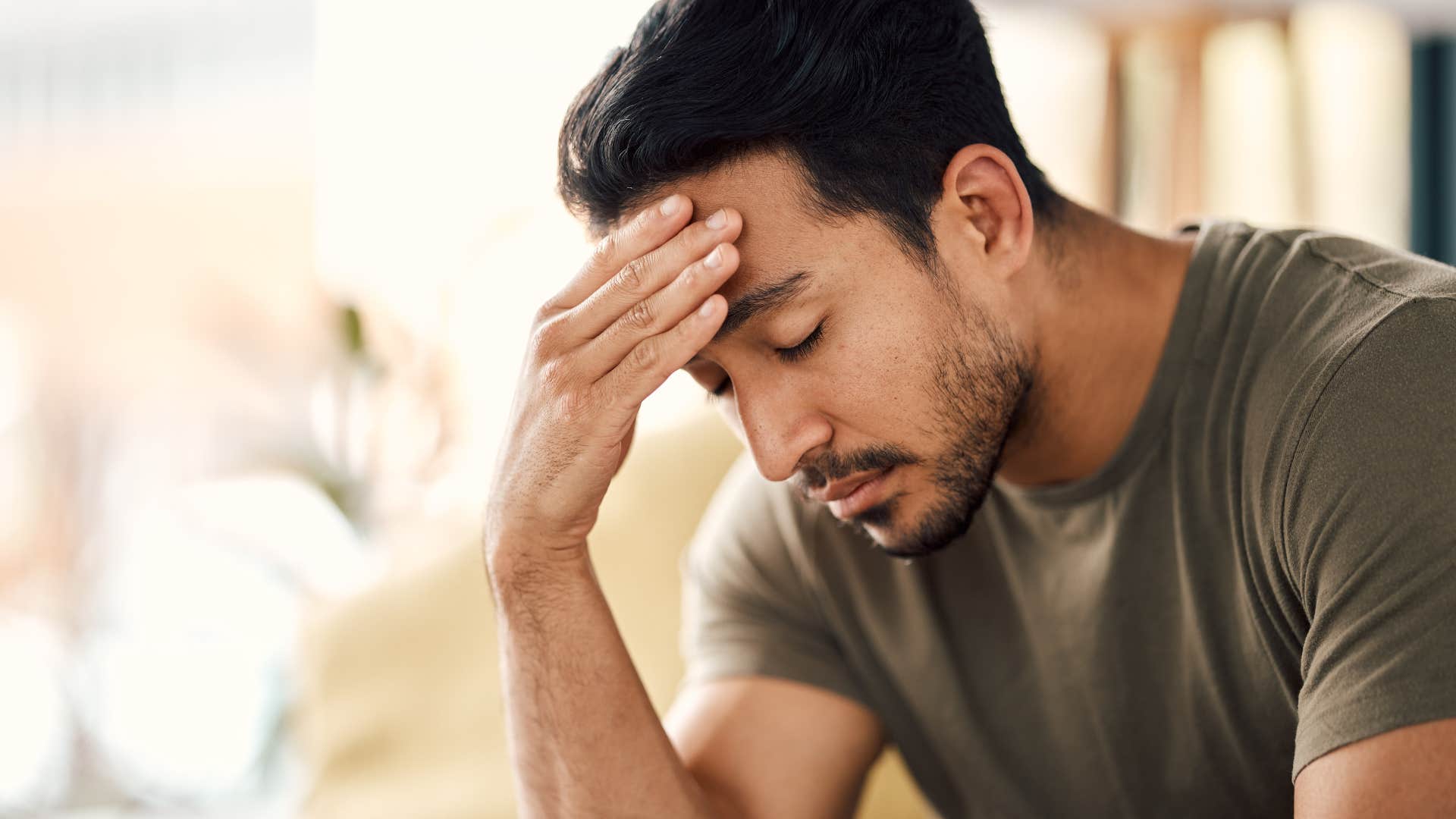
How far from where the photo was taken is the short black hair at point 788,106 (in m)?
1.06

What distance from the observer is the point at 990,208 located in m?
1.16

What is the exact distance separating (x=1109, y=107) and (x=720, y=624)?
331 cm

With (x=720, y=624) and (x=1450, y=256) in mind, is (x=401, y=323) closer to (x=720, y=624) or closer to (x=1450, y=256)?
(x=720, y=624)

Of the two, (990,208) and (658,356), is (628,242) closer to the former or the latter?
(658,356)

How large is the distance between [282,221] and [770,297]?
11.6 feet

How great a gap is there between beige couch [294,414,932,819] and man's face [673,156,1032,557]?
0.63 m

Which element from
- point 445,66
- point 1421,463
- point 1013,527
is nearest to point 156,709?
point 445,66

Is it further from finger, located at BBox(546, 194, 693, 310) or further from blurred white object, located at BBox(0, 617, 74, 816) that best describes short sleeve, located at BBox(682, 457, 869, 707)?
blurred white object, located at BBox(0, 617, 74, 816)

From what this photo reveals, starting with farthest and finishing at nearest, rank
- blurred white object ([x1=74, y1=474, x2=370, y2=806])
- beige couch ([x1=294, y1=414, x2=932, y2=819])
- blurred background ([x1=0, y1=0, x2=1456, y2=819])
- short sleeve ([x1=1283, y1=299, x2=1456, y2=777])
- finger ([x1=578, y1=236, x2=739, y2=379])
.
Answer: blurred white object ([x1=74, y1=474, x2=370, y2=806]) → blurred background ([x1=0, y1=0, x2=1456, y2=819]) → beige couch ([x1=294, y1=414, x2=932, y2=819]) → finger ([x1=578, y1=236, x2=739, y2=379]) → short sleeve ([x1=1283, y1=299, x2=1456, y2=777])

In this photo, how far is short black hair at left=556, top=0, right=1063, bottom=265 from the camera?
41.6 inches

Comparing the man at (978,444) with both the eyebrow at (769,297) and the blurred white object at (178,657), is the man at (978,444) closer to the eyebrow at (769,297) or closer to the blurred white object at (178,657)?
the eyebrow at (769,297)

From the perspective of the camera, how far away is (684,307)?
3.47 ft

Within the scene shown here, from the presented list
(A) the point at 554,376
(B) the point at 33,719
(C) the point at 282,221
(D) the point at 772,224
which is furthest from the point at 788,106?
(B) the point at 33,719

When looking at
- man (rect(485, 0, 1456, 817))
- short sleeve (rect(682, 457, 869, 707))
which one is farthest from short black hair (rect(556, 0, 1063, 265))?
short sleeve (rect(682, 457, 869, 707))
